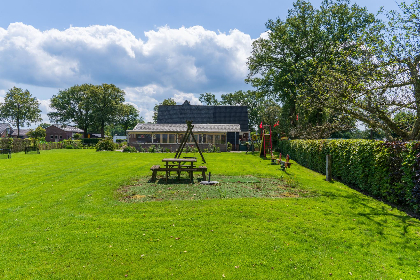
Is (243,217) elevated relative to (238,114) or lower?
lower

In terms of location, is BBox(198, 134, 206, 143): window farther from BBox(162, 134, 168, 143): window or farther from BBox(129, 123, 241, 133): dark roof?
BBox(162, 134, 168, 143): window

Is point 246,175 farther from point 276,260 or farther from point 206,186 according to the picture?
point 276,260

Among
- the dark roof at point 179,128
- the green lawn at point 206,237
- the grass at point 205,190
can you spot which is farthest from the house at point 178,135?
the green lawn at point 206,237

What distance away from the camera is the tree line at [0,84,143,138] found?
5459 cm

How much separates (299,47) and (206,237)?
28556 millimetres

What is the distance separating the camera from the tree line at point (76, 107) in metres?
54.6

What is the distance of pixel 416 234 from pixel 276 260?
3.22 meters

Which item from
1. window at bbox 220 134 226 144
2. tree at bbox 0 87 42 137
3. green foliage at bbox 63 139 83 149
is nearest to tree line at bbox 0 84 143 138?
tree at bbox 0 87 42 137

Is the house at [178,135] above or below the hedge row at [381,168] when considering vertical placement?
above

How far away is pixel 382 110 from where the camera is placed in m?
8.99

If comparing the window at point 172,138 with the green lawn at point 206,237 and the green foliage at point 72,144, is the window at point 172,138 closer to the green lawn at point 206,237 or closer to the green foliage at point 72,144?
the green foliage at point 72,144

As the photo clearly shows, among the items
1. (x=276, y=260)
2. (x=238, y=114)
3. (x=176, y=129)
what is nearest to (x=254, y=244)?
(x=276, y=260)

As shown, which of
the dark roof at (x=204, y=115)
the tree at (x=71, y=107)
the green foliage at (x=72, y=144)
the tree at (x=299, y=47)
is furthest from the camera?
the tree at (x=71, y=107)

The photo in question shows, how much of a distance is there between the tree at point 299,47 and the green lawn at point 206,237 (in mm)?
18159
